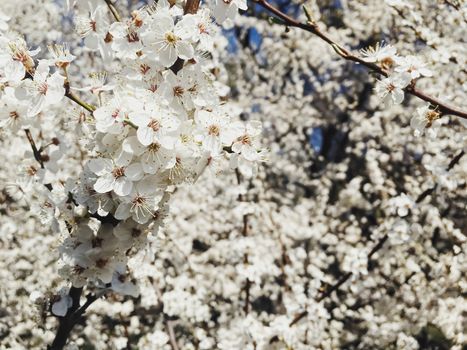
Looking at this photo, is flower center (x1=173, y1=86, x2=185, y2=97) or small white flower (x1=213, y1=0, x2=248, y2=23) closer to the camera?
flower center (x1=173, y1=86, x2=185, y2=97)

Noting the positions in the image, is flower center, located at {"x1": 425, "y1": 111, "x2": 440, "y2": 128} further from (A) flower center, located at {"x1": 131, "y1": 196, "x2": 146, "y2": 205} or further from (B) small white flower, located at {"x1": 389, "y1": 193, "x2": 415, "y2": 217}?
(B) small white flower, located at {"x1": 389, "y1": 193, "x2": 415, "y2": 217}

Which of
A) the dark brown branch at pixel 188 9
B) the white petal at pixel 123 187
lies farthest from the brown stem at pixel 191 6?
the white petal at pixel 123 187

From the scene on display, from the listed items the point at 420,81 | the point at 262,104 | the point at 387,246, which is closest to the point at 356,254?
the point at 387,246

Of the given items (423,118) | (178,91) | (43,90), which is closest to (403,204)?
(423,118)

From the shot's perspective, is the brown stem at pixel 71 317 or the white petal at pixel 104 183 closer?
the white petal at pixel 104 183

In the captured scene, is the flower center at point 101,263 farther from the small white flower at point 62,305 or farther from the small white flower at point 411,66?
the small white flower at point 411,66

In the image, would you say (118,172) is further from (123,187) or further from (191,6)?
(191,6)

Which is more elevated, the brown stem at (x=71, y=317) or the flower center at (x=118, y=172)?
the flower center at (x=118, y=172)

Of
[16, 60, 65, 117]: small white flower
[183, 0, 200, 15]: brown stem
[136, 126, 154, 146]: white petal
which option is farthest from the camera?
[183, 0, 200, 15]: brown stem

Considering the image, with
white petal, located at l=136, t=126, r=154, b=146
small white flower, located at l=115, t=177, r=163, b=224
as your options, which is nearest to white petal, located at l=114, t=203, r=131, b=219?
small white flower, located at l=115, t=177, r=163, b=224
